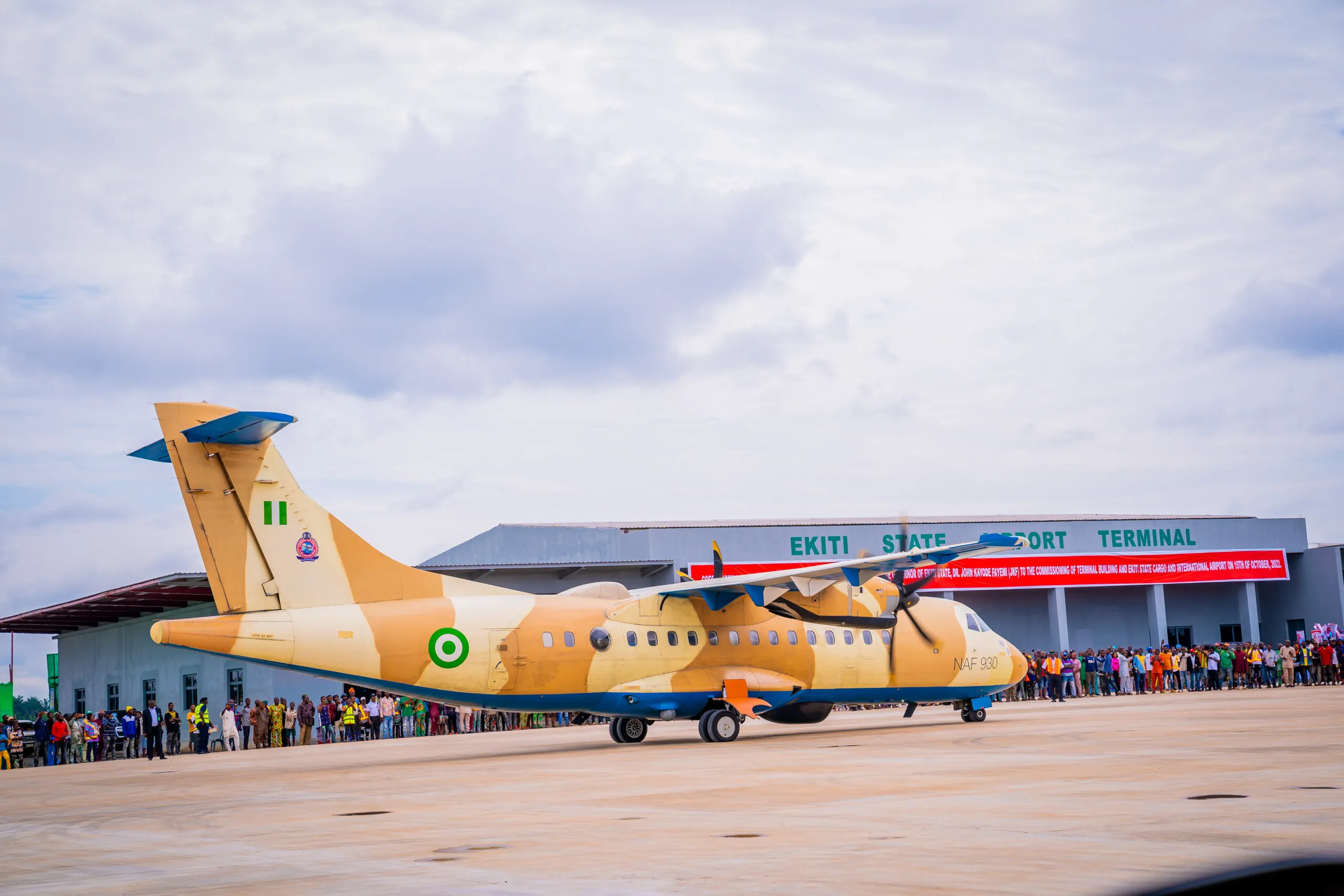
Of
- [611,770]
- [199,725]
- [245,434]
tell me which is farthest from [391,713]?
[611,770]

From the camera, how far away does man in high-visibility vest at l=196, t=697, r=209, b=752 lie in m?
37.2

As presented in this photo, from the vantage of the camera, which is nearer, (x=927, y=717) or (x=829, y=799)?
(x=829, y=799)

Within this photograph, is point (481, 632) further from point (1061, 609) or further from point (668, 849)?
point (1061, 609)

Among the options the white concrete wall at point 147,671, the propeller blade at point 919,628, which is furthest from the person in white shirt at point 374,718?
the propeller blade at point 919,628

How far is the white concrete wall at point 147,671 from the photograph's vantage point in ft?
148

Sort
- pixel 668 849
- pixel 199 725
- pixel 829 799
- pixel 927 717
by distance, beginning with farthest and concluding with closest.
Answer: pixel 199 725 → pixel 927 717 → pixel 829 799 → pixel 668 849

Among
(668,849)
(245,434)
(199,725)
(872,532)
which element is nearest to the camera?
(668,849)

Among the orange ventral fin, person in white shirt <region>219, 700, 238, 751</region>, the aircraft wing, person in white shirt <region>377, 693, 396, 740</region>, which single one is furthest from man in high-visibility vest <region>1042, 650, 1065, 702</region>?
person in white shirt <region>219, 700, 238, 751</region>

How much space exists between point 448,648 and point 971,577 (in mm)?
34548

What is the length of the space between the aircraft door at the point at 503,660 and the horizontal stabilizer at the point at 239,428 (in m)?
5.70

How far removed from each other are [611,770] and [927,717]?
1729 cm

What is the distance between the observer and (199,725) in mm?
37469

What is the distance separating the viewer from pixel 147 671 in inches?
2004

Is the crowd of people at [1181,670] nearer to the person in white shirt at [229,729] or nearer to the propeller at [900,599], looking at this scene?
the propeller at [900,599]
